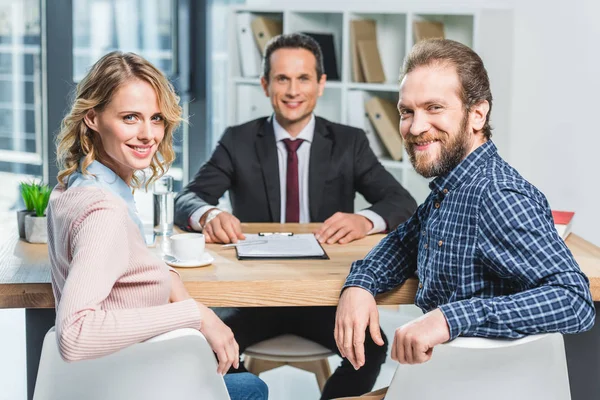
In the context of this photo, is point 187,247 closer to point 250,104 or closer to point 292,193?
point 292,193

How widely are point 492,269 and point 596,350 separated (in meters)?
0.57

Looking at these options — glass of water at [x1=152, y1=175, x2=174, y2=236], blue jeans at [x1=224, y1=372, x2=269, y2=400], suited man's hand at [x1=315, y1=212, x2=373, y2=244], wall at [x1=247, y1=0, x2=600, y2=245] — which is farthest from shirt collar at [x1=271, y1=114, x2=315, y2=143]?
blue jeans at [x1=224, y1=372, x2=269, y2=400]

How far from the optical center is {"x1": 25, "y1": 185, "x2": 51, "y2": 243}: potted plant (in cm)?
207

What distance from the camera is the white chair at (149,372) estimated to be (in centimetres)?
122

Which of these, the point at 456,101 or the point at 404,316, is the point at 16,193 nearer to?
the point at 404,316

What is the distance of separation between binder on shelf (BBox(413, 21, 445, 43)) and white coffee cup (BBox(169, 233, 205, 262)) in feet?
7.43

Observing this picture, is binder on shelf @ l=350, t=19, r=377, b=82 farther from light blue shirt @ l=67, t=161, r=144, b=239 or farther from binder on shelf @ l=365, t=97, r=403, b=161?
light blue shirt @ l=67, t=161, r=144, b=239

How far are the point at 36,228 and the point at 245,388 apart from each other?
78 centimetres

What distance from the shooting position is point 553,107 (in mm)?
4023

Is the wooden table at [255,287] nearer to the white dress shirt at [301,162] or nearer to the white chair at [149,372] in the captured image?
the white chair at [149,372]

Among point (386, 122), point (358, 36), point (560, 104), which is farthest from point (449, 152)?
point (560, 104)

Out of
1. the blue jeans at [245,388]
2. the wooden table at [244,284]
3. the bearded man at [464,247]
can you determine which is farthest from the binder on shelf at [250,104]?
the blue jeans at [245,388]

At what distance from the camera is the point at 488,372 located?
1.27 m

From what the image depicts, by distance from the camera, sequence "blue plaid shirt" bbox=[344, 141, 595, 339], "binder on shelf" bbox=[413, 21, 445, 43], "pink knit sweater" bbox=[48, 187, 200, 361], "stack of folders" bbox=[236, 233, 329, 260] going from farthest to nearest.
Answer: "binder on shelf" bbox=[413, 21, 445, 43] → "stack of folders" bbox=[236, 233, 329, 260] → "blue plaid shirt" bbox=[344, 141, 595, 339] → "pink knit sweater" bbox=[48, 187, 200, 361]
